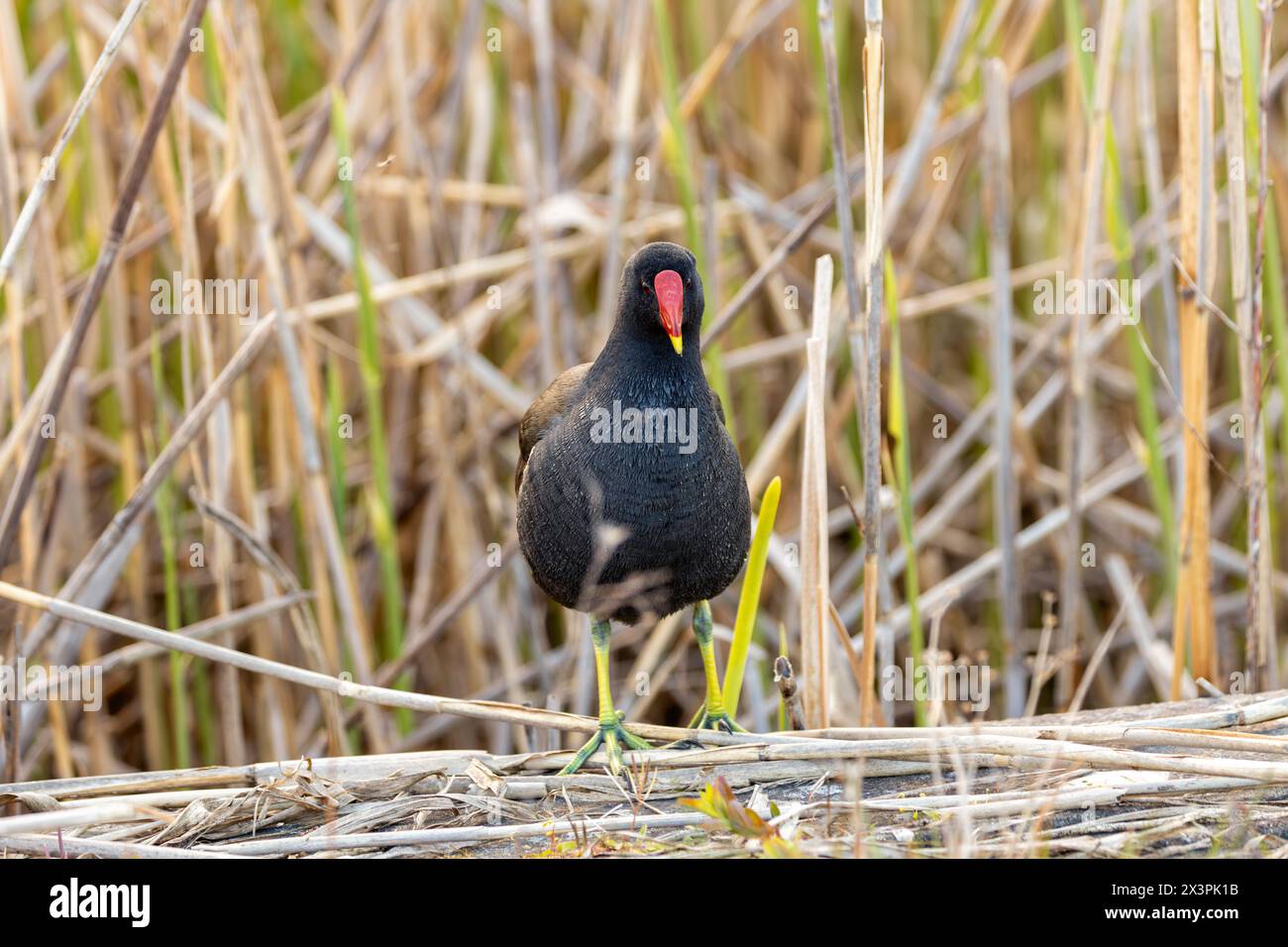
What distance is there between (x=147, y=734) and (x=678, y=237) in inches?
71.6

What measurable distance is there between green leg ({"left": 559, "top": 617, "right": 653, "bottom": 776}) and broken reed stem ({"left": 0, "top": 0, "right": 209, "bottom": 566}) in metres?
0.98

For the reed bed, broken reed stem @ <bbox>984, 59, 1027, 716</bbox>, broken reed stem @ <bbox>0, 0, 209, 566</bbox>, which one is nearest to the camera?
the reed bed

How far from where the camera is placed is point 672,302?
1993 mm

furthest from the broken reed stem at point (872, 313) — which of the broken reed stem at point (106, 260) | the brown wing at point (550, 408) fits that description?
the broken reed stem at point (106, 260)

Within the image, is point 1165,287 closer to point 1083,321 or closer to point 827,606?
point 1083,321

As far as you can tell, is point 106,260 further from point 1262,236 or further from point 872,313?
point 1262,236

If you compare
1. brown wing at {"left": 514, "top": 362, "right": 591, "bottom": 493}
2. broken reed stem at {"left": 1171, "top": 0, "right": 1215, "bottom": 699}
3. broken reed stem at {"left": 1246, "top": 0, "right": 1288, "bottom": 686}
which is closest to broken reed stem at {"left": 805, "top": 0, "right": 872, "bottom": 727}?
brown wing at {"left": 514, "top": 362, "right": 591, "bottom": 493}

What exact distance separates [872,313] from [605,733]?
793 millimetres

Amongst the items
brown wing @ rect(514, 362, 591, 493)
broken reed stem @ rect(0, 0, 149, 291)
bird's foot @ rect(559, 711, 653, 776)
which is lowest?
bird's foot @ rect(559, 711, 653, 776)

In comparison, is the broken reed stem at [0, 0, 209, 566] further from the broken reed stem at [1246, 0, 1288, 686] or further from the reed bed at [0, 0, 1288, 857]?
the broken reed stem at [1246, 0, 1288, 686]

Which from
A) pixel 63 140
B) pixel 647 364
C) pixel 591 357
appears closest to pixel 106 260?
pixel 63 140

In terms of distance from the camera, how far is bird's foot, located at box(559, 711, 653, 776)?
202cm
